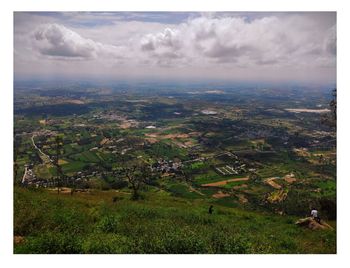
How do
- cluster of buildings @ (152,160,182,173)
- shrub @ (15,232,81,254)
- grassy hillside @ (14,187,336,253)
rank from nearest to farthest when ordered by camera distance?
shrub @ (15,232,81,254), grassy hillside @ (14,187,336,253), cluster of buildings @ (152,160,182,173)

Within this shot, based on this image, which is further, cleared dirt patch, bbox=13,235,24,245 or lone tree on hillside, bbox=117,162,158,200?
lone tree on hillside, bbox=117,162,158,200

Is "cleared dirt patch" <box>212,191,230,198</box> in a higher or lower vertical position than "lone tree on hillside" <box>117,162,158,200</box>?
lower

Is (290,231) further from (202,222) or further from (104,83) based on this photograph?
(104,83)

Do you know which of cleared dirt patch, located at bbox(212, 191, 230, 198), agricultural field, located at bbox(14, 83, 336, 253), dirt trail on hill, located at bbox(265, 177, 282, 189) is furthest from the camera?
dirt trail on hill, located at bbox(265, 177, 282, 189)

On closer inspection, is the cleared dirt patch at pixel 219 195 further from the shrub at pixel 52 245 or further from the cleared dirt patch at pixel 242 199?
the shrub at pixel 52 245

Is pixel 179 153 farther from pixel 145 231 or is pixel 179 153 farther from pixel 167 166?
pixel 145 231

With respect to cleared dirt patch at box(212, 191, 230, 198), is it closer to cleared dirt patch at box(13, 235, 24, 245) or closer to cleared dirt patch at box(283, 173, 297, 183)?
cleared dirt patch at box(283, 173, 297, 183)

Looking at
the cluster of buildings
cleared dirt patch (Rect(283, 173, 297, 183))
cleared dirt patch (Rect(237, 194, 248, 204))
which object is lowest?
cleared dirt patch (Rect(237, 194, 248, 204))

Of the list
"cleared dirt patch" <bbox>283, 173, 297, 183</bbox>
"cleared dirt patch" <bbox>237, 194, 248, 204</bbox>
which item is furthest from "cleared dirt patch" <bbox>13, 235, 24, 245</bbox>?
"cleared dirt patch" <bbox>283, 173, 297, 183</bbox>

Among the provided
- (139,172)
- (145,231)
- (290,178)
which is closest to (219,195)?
(290,178)
